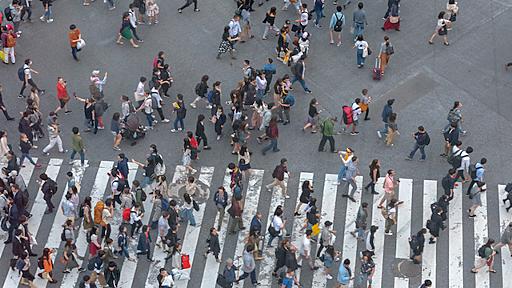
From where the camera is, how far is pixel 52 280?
2611 centimetres

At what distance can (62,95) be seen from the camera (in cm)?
3105

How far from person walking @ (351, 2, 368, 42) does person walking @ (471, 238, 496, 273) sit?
11025 millimetres

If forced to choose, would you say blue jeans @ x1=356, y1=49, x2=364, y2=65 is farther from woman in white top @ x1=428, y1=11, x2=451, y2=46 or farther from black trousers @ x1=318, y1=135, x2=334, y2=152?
black trousers @ x1=318, y1=135, x2=334, y2=152

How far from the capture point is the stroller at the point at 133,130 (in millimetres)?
29906

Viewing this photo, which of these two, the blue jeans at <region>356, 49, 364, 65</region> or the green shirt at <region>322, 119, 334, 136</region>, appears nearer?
the green shirt at <region>322, 119, 334, 136</region>

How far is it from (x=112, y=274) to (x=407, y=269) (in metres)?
8.54

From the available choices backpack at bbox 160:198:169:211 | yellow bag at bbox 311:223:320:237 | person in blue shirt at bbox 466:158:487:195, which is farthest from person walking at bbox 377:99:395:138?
backpack at bbox 160:198:169:211

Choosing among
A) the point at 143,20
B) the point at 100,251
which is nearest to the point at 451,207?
the point at 100,251

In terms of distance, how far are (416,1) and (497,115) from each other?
287 inches

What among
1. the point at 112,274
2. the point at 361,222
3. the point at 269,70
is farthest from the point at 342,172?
the point at 112,274

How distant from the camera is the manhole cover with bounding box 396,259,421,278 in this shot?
26281 mm

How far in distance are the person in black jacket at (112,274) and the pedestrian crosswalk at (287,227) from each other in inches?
24.7

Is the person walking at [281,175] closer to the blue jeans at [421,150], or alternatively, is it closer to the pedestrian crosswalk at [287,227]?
the pedestrian crosswalk at [287,227]

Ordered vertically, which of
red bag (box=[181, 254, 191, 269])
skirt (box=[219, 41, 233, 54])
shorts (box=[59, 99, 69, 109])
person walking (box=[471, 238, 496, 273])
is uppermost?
skirt (box=[219, 41, 233, 54])
